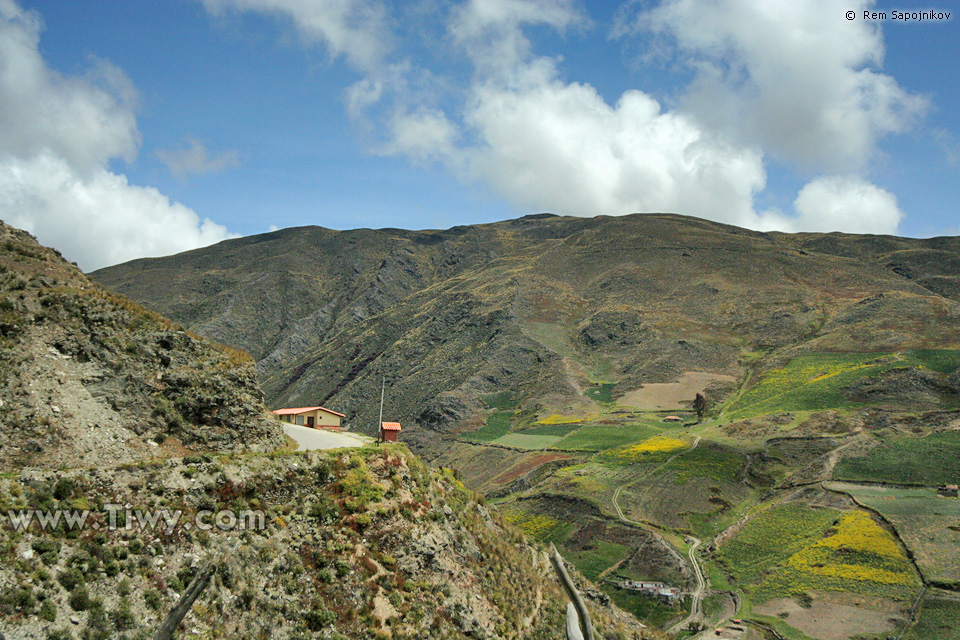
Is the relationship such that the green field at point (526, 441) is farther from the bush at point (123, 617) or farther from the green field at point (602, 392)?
the bush at point (123, 617)

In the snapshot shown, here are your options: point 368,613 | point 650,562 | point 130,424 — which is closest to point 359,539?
point 368,613

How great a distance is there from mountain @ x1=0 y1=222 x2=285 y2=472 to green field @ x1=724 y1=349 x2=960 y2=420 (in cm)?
8741

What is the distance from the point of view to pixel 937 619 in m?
43.1

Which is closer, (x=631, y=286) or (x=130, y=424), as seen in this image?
(x=130, y=424)

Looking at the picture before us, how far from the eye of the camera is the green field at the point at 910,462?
65787mm

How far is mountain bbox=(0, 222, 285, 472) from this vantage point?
1661 cm

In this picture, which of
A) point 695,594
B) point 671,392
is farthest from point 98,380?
point 671,392

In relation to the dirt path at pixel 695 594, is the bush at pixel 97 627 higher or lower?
higher

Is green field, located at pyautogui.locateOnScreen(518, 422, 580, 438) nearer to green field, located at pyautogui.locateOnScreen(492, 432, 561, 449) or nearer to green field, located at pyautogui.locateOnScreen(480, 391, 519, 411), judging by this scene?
green field, located at pyautogui.locateOnScreen(492, 432, 561, 449)

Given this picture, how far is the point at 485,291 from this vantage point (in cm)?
16475

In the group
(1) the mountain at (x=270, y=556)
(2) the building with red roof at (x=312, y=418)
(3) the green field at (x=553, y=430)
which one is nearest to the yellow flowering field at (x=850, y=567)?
(1) the mountain at (x=270, y=556)

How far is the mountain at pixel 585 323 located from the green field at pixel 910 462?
33.9 metres

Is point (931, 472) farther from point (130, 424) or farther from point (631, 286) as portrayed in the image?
point (631, 286)

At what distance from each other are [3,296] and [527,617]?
22.0 metres
